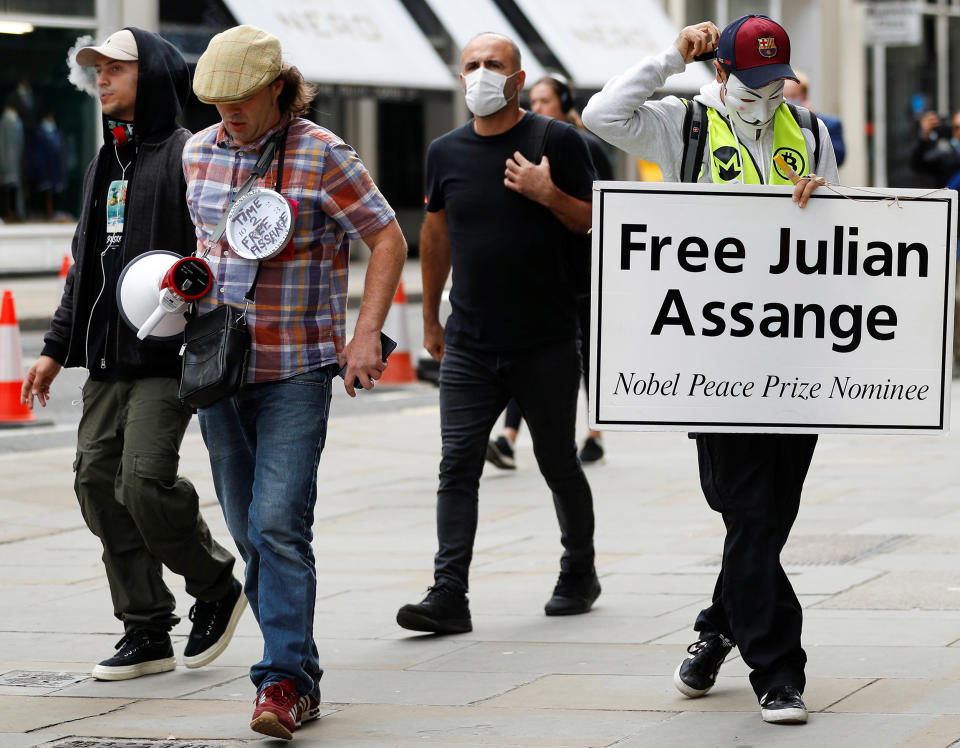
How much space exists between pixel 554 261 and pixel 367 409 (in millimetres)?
6543

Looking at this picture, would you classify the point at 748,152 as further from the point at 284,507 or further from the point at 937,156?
the point at 937,156

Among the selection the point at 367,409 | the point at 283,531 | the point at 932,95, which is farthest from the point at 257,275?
the point at 932,95

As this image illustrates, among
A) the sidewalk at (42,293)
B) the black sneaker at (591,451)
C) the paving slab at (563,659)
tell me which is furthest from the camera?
the sidewalk at (42,293)

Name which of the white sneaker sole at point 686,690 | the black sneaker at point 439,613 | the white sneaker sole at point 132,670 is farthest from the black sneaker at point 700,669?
the white sneaker sole at point 132,670

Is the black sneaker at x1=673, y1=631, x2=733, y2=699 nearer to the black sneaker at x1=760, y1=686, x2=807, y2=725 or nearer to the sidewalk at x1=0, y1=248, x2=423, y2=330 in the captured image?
the black sneaker at x1=760, y1=686, x2=807, y2=725

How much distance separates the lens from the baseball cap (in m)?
5.20

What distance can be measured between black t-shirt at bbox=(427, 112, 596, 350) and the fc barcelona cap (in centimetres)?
139

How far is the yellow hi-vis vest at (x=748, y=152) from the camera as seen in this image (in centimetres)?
462

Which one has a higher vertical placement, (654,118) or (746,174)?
(654,118)

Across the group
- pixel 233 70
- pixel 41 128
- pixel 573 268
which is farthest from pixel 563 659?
pixel 41 128

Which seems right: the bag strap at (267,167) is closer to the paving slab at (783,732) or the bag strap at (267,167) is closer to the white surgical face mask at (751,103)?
the white surgical face mask at (751,103)

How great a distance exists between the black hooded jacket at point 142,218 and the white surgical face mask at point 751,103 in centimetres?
161

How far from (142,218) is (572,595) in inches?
76.7

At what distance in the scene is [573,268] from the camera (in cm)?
605
